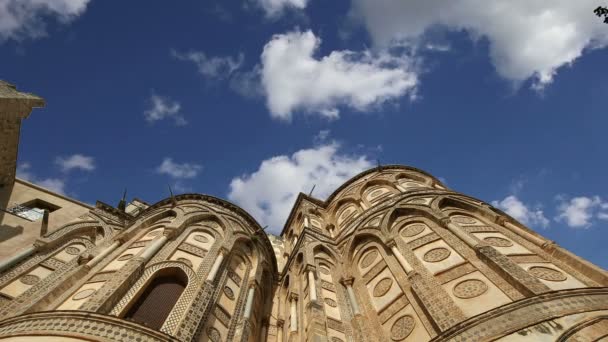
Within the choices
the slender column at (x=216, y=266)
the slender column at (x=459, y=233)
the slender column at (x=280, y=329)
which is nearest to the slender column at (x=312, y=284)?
the slender column at (x=280, y=329)

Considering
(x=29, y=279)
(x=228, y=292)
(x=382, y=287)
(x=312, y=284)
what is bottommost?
(x=29, y=279)

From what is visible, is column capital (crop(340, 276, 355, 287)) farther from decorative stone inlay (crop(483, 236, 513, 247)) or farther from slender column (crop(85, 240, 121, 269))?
slender column (crop(85, 240, 121, 269))

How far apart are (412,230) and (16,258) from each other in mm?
13351

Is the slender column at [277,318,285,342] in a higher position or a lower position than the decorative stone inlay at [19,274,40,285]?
higher

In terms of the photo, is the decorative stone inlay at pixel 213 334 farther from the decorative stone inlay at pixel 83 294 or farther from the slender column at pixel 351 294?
the slender column at pixel 351 294

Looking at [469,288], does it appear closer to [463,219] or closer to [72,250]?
[463,219]

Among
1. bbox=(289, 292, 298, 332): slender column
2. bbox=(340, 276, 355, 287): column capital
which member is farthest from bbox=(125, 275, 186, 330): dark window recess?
bbox=(340, 276, 355, 287): column capital

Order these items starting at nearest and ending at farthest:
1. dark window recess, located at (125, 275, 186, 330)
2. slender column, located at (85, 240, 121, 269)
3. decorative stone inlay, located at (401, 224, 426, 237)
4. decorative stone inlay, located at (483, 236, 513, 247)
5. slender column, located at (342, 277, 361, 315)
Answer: dark window recess, located at (125, 275, 186, 330), slender column, located at (85, 240, 121, 269), decorative stone inlay, located at (483, 236, 513, 247), slender column, located at (342, 277, 361, 315), decorative stone inlay, located at (401, 224, 426, 237)

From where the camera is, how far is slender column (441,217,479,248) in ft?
38.1

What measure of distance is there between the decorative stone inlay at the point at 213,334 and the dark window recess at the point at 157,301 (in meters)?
1.17

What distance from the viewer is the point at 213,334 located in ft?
33.1

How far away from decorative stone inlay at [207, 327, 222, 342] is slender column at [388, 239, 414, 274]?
5678 millimetres

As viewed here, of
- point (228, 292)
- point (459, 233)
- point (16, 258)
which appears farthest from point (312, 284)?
point (16, 258)

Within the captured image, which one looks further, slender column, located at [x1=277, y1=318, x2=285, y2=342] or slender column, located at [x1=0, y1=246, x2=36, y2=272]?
slender column, located at [x1=277, y1=318, x2=285, y2=342]
